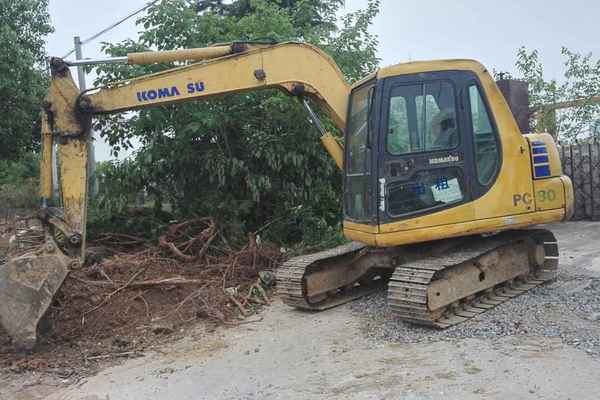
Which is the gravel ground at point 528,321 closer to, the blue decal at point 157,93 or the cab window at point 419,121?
the cab window at point 419,121

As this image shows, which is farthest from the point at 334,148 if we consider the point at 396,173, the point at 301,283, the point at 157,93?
the point at 157,93

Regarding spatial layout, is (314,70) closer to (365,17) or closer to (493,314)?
(493,314)

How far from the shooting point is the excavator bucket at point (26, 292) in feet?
17.2

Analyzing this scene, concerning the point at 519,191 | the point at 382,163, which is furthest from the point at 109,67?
the point at 519,191

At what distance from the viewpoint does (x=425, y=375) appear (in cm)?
433

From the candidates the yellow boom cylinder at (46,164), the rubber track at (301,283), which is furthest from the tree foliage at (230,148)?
the yellow boom cylinder at (46,164)

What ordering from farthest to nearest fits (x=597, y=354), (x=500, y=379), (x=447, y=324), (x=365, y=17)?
(x=365, y=17), (x=447, y=324), (x=597, y=354), (x=500, y=379)

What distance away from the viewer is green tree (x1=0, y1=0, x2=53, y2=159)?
13852 mm

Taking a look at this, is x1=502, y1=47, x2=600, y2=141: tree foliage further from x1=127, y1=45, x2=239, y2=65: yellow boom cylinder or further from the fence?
x1=127, y1=45, x2=239, y2=65: yellow boom cylinder

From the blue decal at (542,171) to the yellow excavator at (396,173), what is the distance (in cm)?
1

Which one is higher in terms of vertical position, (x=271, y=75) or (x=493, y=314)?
(x=271, y=75)

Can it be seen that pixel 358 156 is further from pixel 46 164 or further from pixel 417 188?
pixel 46 164

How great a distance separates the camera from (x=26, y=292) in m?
5.27

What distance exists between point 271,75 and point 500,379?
376 centimetres
